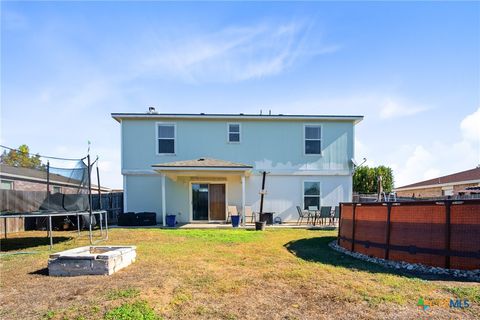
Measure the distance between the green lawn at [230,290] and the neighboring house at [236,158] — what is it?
715 cm

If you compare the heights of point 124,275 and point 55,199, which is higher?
point 55,199

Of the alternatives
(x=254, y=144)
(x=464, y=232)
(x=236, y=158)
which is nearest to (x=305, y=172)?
(x=254, y=144)

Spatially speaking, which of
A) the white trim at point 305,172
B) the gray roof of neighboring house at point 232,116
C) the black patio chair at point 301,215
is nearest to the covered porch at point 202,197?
the white trim at point 305,172

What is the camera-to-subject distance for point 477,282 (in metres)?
4.56

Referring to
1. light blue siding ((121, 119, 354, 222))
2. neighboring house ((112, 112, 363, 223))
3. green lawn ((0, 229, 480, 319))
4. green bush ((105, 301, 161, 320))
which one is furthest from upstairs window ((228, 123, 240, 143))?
green bush ((105, 301, 161, 320))

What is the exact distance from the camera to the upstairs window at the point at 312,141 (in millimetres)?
14117

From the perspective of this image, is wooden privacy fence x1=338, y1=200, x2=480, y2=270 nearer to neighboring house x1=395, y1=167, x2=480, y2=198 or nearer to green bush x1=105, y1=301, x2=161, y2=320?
green bush x1=105, y1=301, x2=161, y2=320

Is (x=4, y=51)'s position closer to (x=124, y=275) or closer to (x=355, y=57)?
(x=124, y=275)

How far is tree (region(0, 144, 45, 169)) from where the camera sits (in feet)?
27.2

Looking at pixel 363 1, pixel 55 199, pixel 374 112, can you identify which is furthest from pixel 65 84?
pixel 374 112

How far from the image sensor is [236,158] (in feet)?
45.8

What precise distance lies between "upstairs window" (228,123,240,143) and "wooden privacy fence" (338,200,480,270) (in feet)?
25.8

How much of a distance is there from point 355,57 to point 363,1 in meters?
2.05

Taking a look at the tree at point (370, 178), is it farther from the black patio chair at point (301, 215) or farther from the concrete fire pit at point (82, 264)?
the concrete fire pit at point (82, 264)
